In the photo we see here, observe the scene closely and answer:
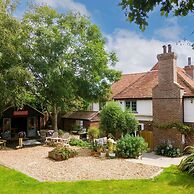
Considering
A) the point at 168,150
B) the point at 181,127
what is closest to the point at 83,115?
the point at 168,150

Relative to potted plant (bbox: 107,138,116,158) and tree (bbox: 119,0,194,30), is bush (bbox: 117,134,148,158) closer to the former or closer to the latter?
potted plant (bbox: 107,138,116,158)

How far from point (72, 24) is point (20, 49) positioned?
7.14 meters

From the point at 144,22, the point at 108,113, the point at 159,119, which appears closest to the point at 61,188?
the point at 144,22

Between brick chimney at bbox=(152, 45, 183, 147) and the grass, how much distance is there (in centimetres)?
1084

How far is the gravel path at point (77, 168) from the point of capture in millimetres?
14461

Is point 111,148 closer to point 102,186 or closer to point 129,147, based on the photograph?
point 129,147

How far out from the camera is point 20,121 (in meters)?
34.2

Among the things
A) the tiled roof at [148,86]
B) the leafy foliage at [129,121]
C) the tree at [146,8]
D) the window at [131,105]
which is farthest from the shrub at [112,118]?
the tree at [146,8]

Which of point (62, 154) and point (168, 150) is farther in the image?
point (168, 150)

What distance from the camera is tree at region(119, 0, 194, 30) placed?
5078 millimetres

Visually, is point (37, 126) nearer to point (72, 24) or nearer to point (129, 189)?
point (72, 24)

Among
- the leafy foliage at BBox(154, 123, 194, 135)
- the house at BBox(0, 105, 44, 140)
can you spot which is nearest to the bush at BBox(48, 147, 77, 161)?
the leafy foliage at BBox(154, 123, 194, 135)

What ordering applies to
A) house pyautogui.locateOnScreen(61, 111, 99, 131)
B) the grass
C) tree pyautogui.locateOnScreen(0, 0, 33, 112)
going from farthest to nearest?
house pyautogui.locateOnScreen(61, 111, 99, 131) → tree pyautogui.locateOnScreen(0, 0, 33, 112) → the grass

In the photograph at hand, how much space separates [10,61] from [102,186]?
52.6ft
